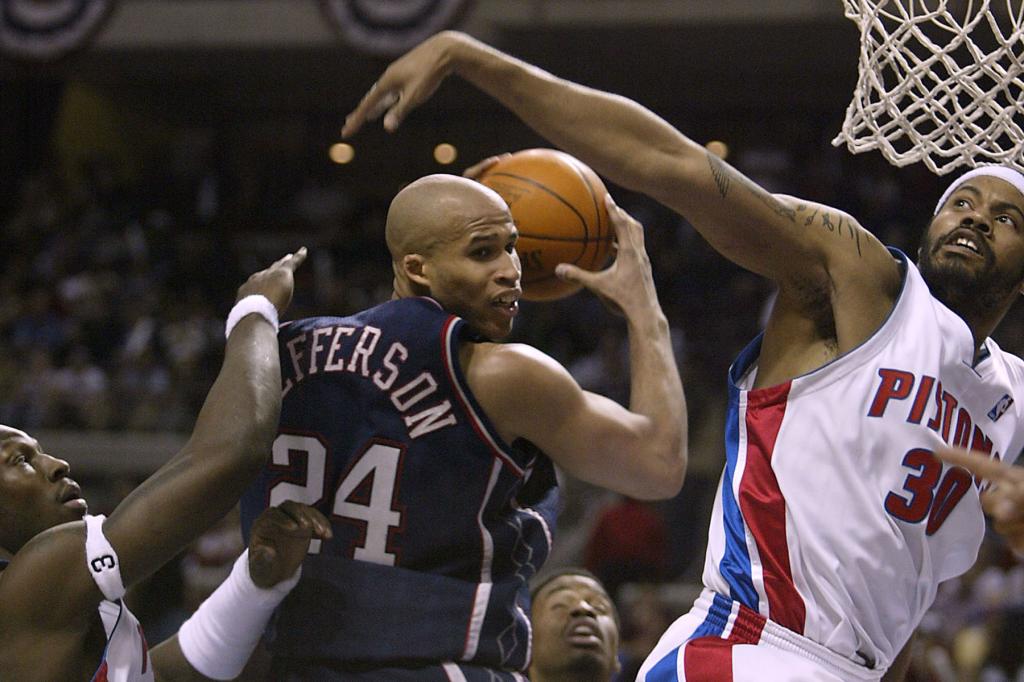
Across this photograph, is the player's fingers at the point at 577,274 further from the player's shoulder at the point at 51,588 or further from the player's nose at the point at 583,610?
the player's nose at the point at 583,610

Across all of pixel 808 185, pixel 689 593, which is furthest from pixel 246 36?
pixel 689 593

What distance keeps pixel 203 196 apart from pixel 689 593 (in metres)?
8.99

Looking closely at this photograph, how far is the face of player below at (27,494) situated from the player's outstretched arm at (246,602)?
0.41m

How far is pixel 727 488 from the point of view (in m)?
3.16

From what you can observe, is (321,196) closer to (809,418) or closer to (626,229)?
(626,229)

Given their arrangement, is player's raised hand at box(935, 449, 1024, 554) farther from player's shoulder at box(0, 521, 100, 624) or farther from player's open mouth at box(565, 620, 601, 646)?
player's open mouth at box(565, 620, 601, 646)

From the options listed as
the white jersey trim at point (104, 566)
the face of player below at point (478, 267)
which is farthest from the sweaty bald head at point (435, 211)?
the white jersey trim at point (104, 566)

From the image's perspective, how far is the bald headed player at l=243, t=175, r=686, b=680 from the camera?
2768 millimetres

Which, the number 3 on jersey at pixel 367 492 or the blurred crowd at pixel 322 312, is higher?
the number 3 on jersey at pixel 367 492

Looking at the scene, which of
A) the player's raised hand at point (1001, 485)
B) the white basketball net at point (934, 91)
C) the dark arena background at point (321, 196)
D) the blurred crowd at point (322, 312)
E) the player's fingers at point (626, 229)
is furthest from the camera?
the dark arena background at point (321, 196)

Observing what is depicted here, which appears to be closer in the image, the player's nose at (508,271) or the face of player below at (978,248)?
the player's nose at (508,271)

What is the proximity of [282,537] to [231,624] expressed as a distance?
1.48ft

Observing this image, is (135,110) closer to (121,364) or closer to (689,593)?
(121,364)

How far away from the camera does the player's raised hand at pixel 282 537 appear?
8.99ft
